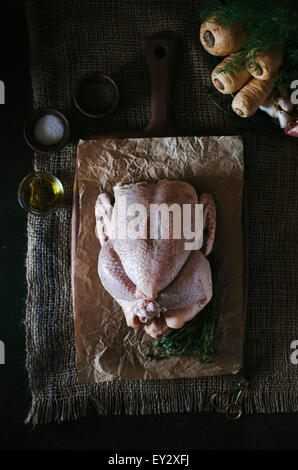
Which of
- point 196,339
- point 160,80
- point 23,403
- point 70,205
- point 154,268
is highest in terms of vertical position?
point 160,80

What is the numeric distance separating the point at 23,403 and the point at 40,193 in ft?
2.66

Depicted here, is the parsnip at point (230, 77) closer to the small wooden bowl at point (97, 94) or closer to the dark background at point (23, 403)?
the small wooden bowl at point (97, 94)

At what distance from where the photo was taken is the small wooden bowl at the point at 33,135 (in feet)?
5.39

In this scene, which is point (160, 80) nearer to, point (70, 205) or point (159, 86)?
point (159, 86)

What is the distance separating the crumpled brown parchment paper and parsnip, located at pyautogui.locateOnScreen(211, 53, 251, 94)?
181mm

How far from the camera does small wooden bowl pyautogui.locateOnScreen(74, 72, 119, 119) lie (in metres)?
1.66

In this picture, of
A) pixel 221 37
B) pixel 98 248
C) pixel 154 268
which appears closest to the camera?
pixel 154 268

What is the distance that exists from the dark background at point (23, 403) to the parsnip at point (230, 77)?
0.73 metres

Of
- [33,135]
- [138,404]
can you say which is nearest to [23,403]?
[138,404]

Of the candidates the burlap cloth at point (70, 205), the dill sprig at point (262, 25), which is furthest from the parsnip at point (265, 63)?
the burlap cloth at point (70, 205)

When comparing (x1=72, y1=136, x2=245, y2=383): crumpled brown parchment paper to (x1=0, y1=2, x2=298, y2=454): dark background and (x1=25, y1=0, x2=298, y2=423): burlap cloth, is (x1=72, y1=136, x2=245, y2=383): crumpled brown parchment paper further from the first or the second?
A: (x1=0, y1=2, x2=298, y2=454): dark background

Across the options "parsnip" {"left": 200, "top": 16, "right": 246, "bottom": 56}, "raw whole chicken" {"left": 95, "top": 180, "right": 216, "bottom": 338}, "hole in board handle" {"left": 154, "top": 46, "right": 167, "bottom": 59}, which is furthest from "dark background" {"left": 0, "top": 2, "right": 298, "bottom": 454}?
"parsnip" {"left": 200, "top": 16, "right": 246, "bottom": 56}

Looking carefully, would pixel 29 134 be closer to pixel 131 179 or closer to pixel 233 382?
pixel 131 179

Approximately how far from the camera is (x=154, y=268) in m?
1.40
